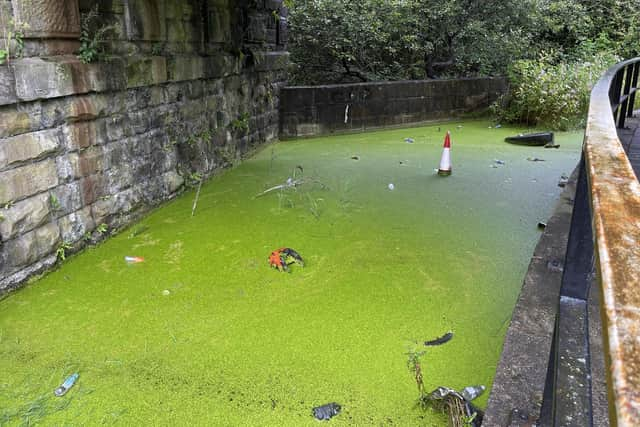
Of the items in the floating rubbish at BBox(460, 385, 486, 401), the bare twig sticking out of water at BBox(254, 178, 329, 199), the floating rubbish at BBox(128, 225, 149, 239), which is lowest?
the floating rubbish at BBox(460, 385, 486, 401)

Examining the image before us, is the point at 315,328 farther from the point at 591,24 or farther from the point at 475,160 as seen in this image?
the point at 591,24

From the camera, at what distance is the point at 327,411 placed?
2105 millimetres

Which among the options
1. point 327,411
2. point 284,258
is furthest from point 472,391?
point 284,258

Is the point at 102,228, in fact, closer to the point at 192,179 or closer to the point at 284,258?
the point at 284,258

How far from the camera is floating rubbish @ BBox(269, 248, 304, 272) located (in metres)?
3.41

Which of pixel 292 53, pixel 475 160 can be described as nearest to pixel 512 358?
pixel 475 160

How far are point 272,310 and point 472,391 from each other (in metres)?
1.15

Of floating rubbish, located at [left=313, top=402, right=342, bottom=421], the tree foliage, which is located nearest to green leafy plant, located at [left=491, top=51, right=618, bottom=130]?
the tree foliage

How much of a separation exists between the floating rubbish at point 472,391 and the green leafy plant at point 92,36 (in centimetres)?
294

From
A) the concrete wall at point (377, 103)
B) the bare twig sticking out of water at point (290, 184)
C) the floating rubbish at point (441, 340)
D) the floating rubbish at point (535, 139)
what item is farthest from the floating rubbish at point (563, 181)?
the concrete wall at point (377, 103)

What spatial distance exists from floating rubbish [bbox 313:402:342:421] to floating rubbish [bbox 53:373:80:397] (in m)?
1.03

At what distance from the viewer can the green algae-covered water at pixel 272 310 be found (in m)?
2.18

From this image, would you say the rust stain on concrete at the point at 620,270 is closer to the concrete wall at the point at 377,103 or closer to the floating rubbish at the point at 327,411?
the floating rubbish at the point at 327,411

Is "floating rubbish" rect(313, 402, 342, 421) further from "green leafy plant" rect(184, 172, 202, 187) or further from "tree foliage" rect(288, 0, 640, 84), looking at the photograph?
"tree foliage" rect(288, 0, 640, 84)
